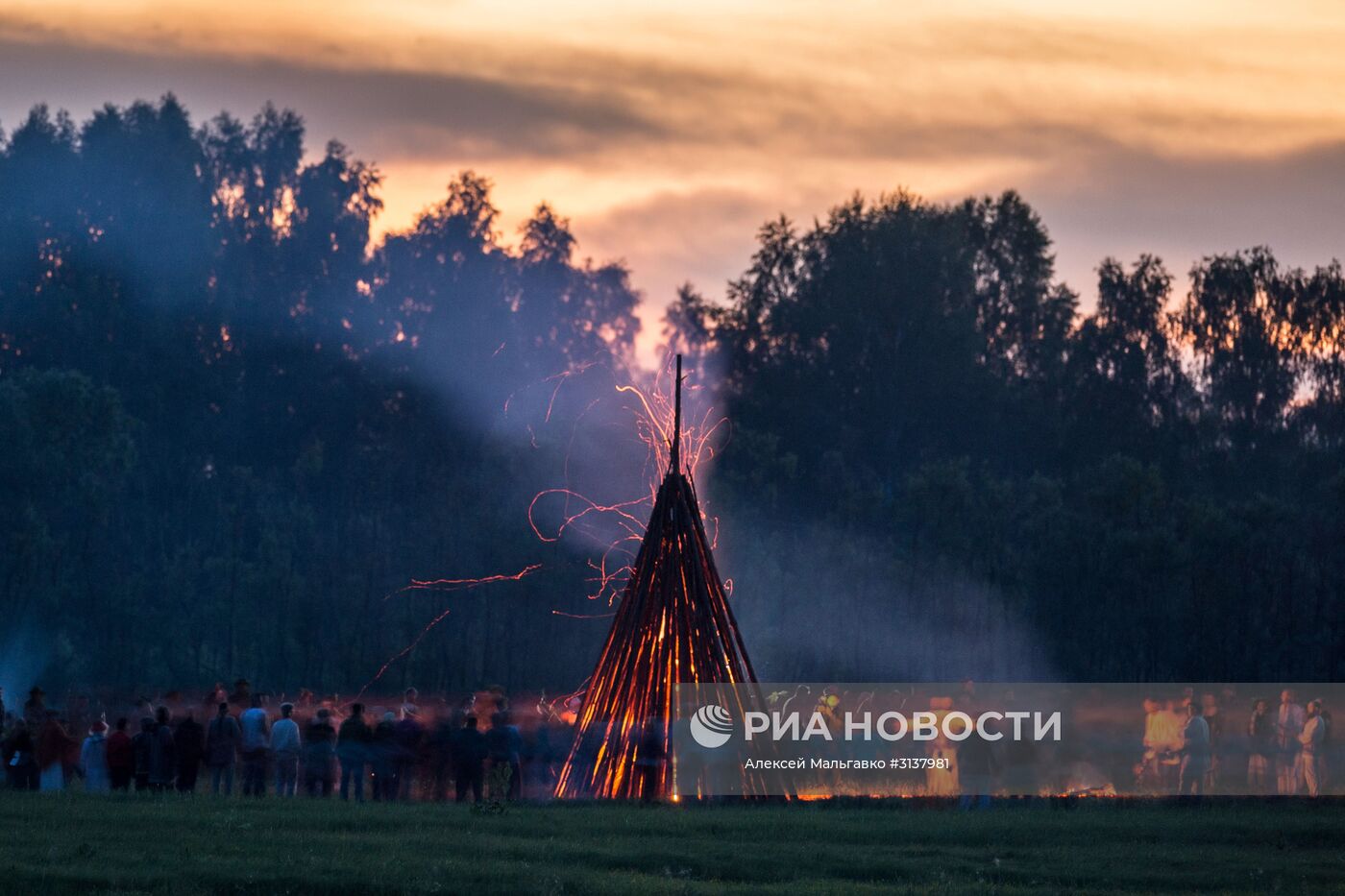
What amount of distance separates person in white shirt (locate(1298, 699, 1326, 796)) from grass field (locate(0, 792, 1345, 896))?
1968 mm

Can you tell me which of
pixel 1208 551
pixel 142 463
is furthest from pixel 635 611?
pixel 142 463

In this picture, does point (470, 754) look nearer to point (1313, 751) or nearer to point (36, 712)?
point (36, 712)

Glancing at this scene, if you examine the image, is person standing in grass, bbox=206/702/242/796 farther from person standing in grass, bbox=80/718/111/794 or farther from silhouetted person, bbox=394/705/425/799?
silhouetted person, bbox=394/705/425/799

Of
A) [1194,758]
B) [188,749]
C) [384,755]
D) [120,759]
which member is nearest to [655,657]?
[384,755]

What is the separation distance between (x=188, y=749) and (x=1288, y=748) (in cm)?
1229

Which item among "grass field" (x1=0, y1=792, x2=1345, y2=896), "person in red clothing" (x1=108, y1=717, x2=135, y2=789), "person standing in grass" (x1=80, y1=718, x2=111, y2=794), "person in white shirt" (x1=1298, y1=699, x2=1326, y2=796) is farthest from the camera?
"person in white shirt" (x1=1298, y1=699, x2=1326, y2=796)

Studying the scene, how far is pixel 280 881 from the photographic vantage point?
14258mm

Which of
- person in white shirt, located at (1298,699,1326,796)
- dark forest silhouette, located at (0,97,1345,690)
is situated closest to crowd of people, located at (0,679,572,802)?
person in white shirt, located at (1298,699,1326,796)

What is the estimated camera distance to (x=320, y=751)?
20438 millimetres

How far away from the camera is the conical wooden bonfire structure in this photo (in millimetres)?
20328

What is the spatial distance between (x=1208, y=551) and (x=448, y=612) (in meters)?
16.6

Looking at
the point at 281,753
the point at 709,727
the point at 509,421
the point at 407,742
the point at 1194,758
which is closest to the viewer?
the point at 709,727

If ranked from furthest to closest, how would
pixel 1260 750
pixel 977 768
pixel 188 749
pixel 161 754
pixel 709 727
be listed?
pixel 1260 750, pixel 977 768, pixel 709 727, pixel 188 749, pixel 161 754

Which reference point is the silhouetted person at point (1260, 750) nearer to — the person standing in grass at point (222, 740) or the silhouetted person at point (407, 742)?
the silhouetted person at point (407, 742)
